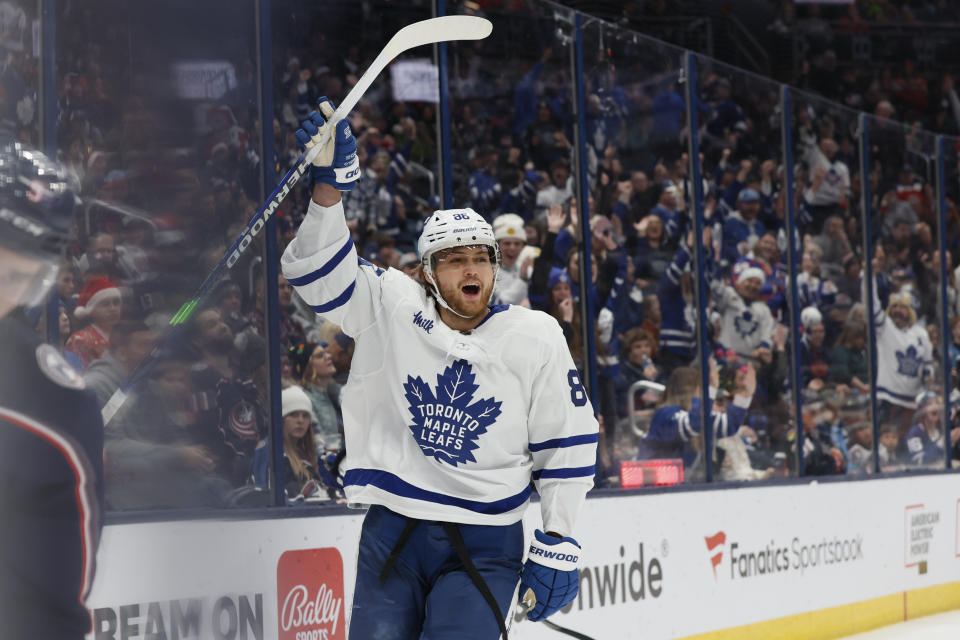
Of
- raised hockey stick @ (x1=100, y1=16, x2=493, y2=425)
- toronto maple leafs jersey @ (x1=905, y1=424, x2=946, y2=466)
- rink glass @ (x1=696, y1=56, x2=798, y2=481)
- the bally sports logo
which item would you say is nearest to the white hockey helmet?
raised hockey stick @ (x1=100, y1=16, x2=493, y2=425)

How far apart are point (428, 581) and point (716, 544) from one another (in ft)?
9.39

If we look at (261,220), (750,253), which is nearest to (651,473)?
(750,253)

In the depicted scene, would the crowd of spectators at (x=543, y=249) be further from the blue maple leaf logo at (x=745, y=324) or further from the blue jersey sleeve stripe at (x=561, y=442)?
the blue jersey sleeve stripe at (x=561, y=442)

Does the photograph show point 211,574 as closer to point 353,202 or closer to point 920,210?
point 353,202

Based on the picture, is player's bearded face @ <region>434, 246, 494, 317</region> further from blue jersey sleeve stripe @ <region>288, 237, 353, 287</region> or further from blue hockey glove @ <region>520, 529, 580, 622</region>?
blue hockey glove @ <region>520, 529, 580, 622</region>

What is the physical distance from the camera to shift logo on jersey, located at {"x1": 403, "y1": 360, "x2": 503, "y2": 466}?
271 cm

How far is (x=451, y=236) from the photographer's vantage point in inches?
108

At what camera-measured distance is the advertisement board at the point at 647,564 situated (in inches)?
119

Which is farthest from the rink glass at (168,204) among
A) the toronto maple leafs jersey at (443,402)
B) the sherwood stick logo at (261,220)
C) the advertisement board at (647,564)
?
the toronto maple leafs jersey at (443,402)

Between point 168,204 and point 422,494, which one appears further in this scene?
point 168,204

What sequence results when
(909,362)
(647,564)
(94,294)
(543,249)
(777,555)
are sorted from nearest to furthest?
(94,294) < (647,564) < (543,249) < (777,555) < (909,362)

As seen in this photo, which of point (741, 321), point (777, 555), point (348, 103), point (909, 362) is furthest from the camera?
point (909, 362)

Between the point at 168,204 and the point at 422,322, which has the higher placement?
the point at 168,204

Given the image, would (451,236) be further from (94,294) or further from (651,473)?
(651,473)
